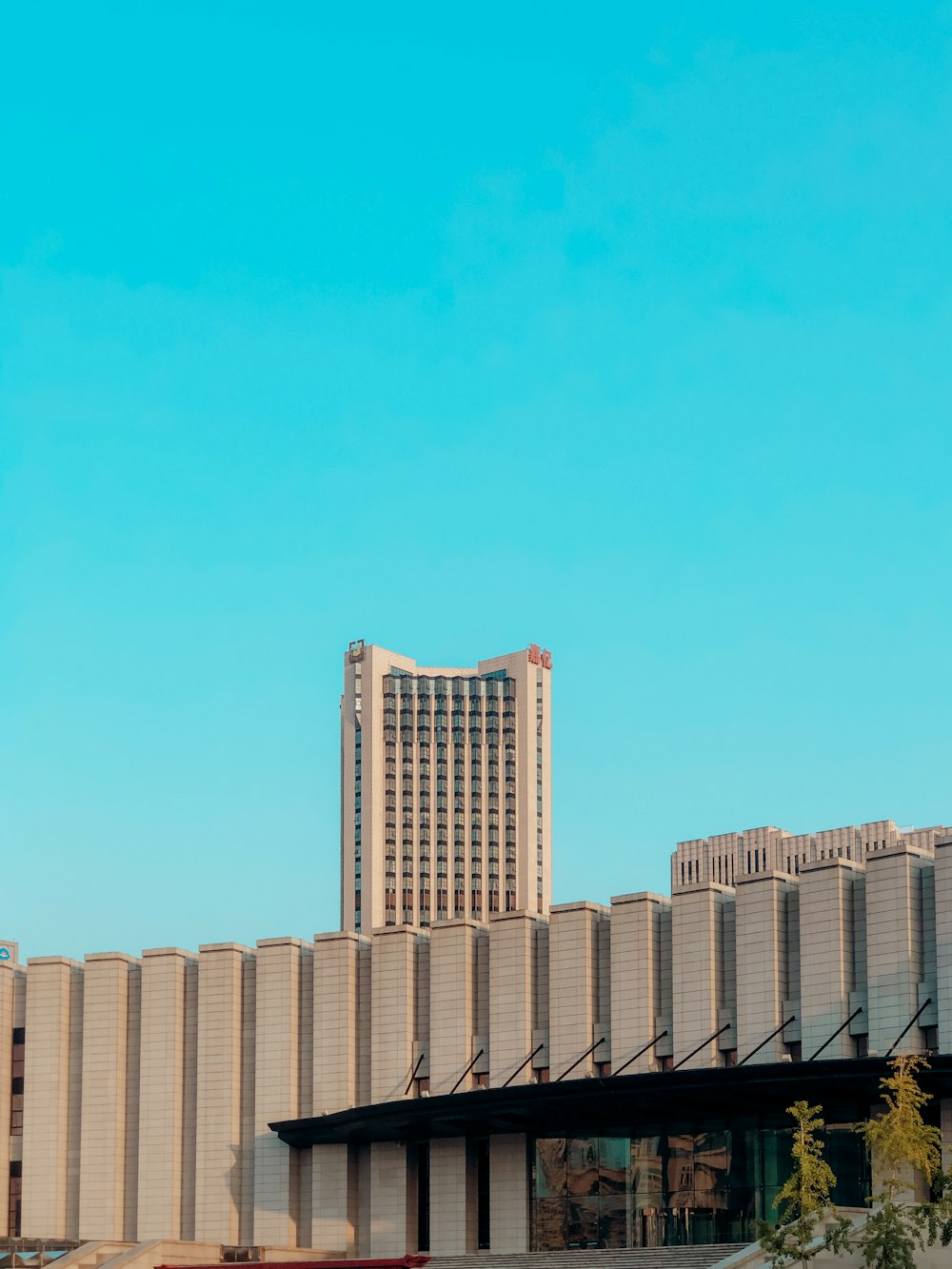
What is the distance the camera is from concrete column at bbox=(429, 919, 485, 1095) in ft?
289

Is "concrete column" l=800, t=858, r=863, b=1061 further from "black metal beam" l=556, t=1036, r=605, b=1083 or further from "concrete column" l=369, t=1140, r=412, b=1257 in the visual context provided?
"concrete column" l=369, t=1140, r=412, b=1257

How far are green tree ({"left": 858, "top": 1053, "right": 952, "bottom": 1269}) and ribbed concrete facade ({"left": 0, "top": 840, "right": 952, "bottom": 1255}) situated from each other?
608 cm

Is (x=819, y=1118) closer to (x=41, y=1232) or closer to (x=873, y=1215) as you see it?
(x=873, y=1215)

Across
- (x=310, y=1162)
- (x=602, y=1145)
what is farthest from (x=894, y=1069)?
(x=310, y=1162)

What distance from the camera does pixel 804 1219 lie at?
63.3 metres

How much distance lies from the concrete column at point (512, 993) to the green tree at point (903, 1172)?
20430 mm

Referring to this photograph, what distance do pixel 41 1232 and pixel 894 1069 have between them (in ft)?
161

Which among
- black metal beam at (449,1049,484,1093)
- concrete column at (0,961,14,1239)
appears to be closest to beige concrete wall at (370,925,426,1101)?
black metal beam at (449,1049,484,1093)

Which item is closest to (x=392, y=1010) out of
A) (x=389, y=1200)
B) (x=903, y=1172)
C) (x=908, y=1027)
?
(x=389, y=1200)

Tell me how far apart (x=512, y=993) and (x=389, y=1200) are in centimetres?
1146

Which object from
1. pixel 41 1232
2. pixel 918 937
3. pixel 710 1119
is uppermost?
pixel 918 937

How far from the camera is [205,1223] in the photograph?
305 feet

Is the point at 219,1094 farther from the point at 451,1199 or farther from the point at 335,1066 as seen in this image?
the point at 451,1199

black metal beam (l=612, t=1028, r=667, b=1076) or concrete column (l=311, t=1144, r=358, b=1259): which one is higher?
black metal beam (l=612, t=1028, r=667, b=1076)
